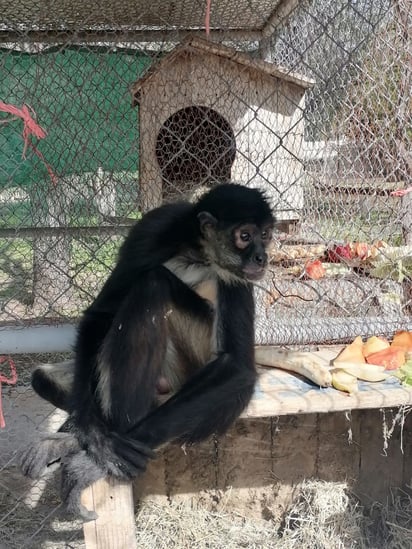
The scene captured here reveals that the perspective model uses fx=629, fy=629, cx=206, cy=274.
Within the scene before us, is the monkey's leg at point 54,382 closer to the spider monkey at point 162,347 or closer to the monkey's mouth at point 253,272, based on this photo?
the spider monkey at point 162,347

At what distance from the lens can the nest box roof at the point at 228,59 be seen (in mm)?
3111

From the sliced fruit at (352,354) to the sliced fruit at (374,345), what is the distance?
0.08ft

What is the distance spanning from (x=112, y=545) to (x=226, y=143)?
7.38 feet

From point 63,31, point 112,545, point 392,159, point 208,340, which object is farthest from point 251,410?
point 63,31

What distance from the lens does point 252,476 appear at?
3211 mm

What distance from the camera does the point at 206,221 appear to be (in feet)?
8.70

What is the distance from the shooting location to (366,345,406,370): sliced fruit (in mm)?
2889

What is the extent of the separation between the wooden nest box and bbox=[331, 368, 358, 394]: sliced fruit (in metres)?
1.02

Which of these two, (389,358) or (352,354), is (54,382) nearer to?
(352,354)

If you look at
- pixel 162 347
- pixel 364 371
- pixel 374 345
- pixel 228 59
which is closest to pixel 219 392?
pixel 162 347

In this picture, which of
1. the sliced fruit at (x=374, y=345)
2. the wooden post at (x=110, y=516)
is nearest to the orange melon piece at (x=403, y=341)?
the sliced fruit at (x=374, y=345)

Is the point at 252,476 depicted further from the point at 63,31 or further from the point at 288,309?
Result: the point at 63,31

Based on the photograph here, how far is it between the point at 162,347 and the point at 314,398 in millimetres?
675

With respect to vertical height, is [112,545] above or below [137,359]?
below
